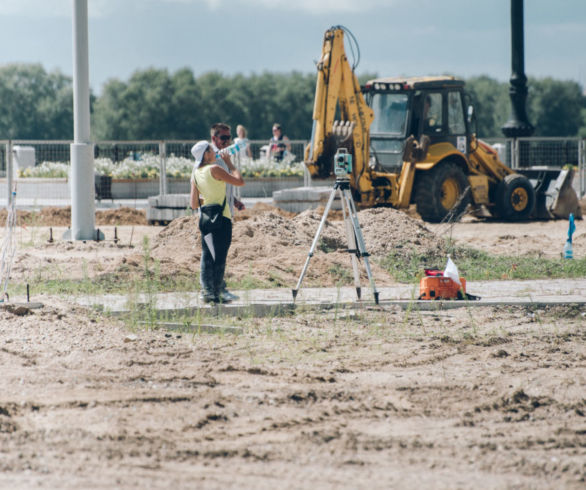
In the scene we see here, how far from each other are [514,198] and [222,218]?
12687mm

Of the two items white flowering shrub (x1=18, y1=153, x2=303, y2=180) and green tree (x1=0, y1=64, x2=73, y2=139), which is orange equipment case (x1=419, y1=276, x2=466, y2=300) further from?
green tree (x1=0, y1=64, x2=73, y2=139)

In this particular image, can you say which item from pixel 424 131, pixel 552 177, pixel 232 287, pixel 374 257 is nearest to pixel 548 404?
pixel 232 287

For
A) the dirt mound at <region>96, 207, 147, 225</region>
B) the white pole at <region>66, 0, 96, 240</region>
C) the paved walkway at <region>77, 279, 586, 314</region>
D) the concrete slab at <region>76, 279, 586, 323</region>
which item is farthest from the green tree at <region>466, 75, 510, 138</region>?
the concrete slab at <region>76, 279, 586, 323</region>

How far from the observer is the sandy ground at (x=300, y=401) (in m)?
4.70

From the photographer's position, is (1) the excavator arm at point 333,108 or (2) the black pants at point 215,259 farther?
(1) the excavator arm at point 333,108

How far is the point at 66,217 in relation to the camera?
19828 millimetres

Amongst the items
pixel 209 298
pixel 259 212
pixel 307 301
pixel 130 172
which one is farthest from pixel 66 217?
pixel 307 301

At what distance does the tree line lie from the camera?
92.4 m

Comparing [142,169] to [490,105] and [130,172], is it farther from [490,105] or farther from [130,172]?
[490,105]

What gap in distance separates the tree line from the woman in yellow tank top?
80.3 m

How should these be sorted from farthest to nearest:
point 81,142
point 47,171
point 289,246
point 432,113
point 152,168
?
point 152,168 < point 47,171 < point 432,113 < point 81,142 < point 289,246

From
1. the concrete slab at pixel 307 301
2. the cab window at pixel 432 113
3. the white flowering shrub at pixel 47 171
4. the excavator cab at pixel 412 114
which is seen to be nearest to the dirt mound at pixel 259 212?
the excavator cab at pixel 412 114

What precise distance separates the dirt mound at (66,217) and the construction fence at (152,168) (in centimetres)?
277

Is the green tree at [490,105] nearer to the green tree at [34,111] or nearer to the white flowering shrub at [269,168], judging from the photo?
the green tree at [34,111]
